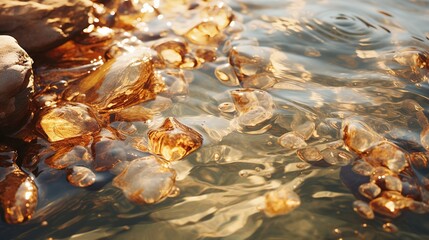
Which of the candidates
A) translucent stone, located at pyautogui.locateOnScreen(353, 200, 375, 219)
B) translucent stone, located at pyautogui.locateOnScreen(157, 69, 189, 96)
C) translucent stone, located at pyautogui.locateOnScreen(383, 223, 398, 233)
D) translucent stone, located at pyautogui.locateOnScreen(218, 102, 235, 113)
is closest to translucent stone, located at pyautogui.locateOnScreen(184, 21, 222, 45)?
translucent stone, located at pyautogui.locateOnScreen(157, 69, 189, 96)

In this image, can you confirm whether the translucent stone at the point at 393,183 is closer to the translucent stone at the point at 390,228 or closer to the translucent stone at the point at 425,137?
the translucent stone at the point at 390,228

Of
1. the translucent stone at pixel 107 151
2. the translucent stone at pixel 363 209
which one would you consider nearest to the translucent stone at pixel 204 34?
the translucent stone at pixel 107 151

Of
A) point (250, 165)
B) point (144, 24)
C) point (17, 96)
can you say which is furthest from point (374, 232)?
point (144, 24)

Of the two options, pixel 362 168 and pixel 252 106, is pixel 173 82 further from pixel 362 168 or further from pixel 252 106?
pixel 362 168

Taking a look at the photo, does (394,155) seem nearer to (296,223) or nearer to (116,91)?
(296,223)

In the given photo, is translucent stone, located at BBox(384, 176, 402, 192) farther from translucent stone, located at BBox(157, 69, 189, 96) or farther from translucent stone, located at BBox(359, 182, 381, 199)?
translucent stone, located at BBox(157, 69, 189, 96)

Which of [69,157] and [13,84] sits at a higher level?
[13,84]

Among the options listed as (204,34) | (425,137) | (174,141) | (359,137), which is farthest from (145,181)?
(204,34)
